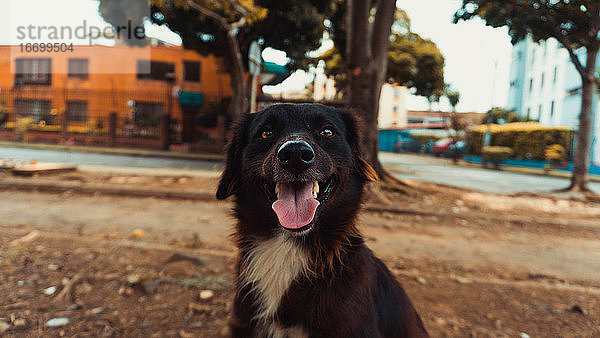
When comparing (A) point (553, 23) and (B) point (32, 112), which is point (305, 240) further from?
(B) point (32, 112)

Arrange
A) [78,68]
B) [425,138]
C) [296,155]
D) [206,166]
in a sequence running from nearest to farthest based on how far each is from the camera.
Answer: [296,155]
[206,166]
[78,68]
[425,138]

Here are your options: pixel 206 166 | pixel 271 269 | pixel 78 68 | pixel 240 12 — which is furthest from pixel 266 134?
pixel 78 68

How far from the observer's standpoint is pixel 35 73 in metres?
23.5

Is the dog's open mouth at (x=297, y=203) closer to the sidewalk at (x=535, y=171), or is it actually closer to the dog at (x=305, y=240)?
the dog at (x=305, y=240)

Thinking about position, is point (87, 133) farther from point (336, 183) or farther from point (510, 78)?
point (510, 78)

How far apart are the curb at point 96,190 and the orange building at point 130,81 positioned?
17294 mm

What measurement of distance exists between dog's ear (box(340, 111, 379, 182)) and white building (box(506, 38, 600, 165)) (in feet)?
92.8

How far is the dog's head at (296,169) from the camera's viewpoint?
167 cm

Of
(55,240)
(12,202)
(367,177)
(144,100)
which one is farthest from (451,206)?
(144,100)

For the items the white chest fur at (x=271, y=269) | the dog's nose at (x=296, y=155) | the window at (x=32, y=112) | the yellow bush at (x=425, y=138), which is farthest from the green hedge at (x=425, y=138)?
the dog's nose at (x=296, y=155)

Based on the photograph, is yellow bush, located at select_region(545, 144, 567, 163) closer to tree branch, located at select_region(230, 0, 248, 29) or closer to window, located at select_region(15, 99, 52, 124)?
tree branch, located at select_region(230, 0, 248, 29)

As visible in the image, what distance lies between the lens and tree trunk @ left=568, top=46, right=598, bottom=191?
1020 cm

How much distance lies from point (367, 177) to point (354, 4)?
19.7 feet

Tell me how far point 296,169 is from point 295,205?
0.70 feet
